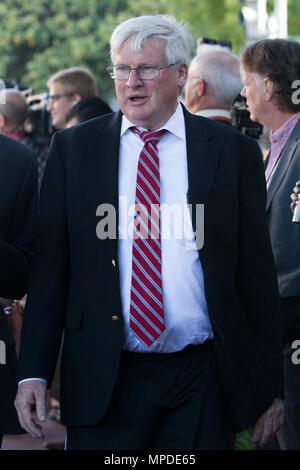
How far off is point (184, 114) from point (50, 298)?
878mm

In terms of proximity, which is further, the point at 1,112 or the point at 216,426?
the point at 1,112

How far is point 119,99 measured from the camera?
3113 millimetres

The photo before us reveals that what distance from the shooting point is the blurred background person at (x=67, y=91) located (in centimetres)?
714

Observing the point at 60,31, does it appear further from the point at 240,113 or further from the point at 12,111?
the point at 240,113

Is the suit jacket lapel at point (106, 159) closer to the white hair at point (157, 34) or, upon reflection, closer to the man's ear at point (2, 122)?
the white hair at point (157, 34)

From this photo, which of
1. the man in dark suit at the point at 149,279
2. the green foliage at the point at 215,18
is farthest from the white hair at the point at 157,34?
the green foliage at the point at 215,18

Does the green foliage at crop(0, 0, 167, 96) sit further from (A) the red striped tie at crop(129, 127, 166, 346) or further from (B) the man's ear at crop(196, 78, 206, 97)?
(A) the red striped tie at crop(129, 127, 166, 346)

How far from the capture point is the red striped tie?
2916mm

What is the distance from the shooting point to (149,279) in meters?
2.92
